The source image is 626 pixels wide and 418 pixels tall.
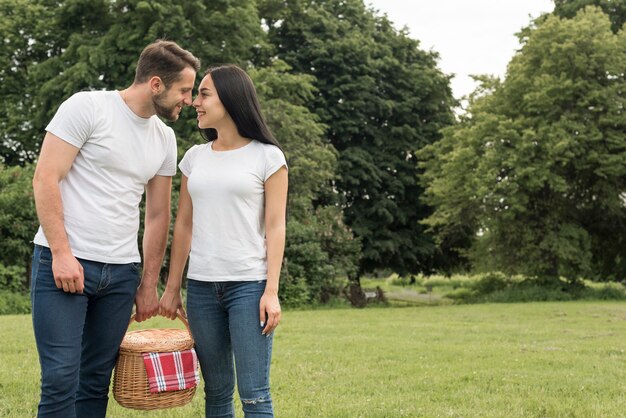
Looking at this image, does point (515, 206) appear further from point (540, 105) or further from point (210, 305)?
point (210, 305)

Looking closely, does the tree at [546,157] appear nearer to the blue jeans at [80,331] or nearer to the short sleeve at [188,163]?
the short sleeve at [188,163]

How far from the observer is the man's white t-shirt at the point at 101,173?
3.43 m

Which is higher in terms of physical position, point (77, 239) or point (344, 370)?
point (77, 239)

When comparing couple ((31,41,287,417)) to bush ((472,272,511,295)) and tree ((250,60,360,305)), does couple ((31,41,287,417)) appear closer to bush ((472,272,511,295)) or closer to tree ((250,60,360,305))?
tree ((250,60,360,305))

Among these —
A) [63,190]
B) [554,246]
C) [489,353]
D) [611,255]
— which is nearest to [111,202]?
[63,190]

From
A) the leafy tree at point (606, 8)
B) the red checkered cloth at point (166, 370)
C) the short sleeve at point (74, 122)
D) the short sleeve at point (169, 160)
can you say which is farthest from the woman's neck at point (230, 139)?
the leafy tree at point (606, 8)

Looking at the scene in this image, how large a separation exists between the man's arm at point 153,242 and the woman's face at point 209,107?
0.48 meters

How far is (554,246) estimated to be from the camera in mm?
23828

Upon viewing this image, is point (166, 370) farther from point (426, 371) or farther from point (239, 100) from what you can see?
point (426, 371)

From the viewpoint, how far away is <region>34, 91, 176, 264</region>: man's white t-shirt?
3.43 m

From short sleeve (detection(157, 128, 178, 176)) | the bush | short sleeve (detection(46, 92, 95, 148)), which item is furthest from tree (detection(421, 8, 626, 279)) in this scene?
short sleeve (detection(46, 92, 95, 148))

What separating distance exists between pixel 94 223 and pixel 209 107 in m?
0.80

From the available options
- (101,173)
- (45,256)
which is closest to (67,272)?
(45,256)

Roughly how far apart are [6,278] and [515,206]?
15.3m
